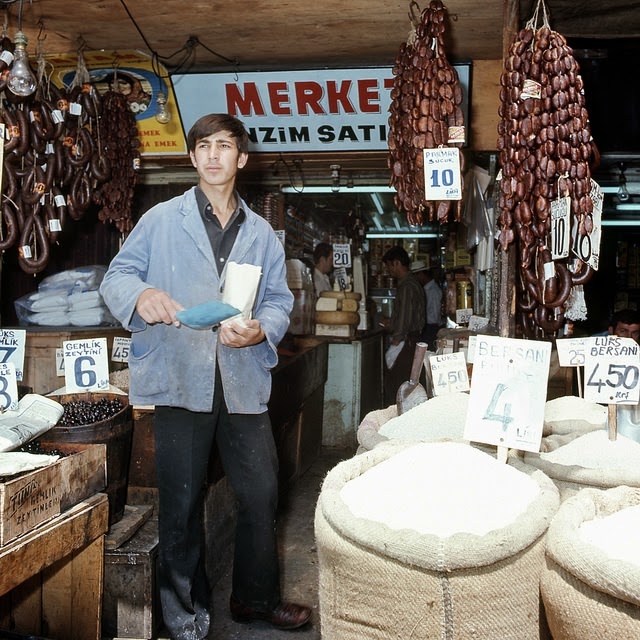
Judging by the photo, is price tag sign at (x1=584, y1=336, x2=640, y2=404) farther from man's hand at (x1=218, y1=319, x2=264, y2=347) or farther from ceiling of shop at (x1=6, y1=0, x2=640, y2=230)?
ceiling of shop at (x1=6, y1=0, x2=640, y2=230)

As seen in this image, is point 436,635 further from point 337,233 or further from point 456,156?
point 337,233

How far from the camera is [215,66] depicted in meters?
4.96

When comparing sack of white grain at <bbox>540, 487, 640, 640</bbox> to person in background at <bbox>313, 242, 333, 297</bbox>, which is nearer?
sack of white grain at <bbox>540, 487, 640, 640</bbox>

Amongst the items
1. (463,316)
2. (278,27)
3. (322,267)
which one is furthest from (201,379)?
(322,267)

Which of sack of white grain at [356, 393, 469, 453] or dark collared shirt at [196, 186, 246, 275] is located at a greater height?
dark collared shirt at [196, 186, 246, 275]

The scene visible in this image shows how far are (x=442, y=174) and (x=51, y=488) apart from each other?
7.68 ft

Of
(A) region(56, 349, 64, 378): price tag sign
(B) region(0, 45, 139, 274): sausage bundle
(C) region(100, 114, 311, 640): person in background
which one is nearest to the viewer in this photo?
(C) region(100, 114, 311, 640): person in background

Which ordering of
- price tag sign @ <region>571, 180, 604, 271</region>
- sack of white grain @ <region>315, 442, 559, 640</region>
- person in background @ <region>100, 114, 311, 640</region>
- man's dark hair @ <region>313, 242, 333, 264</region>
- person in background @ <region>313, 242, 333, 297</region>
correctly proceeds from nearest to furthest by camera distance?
sack of white grain @ <region>315, 442, 559, 640</region> → person in background @ <region>100, 114, 311, 640</region> → price tag sign @ <region>571, 180, 604, 271</region> → person in background @ <region>313, 242, 333, 297</region> → man's dark hair @ <region>313, 242, 333, 264</region>

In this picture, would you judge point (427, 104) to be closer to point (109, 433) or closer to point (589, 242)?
point (589, 242)

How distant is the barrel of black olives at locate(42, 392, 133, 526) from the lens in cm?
314

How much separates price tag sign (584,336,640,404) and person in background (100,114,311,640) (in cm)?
133

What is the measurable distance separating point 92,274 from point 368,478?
14.6 feet

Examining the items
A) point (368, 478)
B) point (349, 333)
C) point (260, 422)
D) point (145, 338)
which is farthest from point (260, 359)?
point (349, 333)

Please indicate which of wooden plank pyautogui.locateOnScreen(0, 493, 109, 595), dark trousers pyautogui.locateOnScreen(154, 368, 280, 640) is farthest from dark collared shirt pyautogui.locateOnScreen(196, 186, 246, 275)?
wooden plank pyautogui.locateOnScreen(0, 493, 109, 595)
